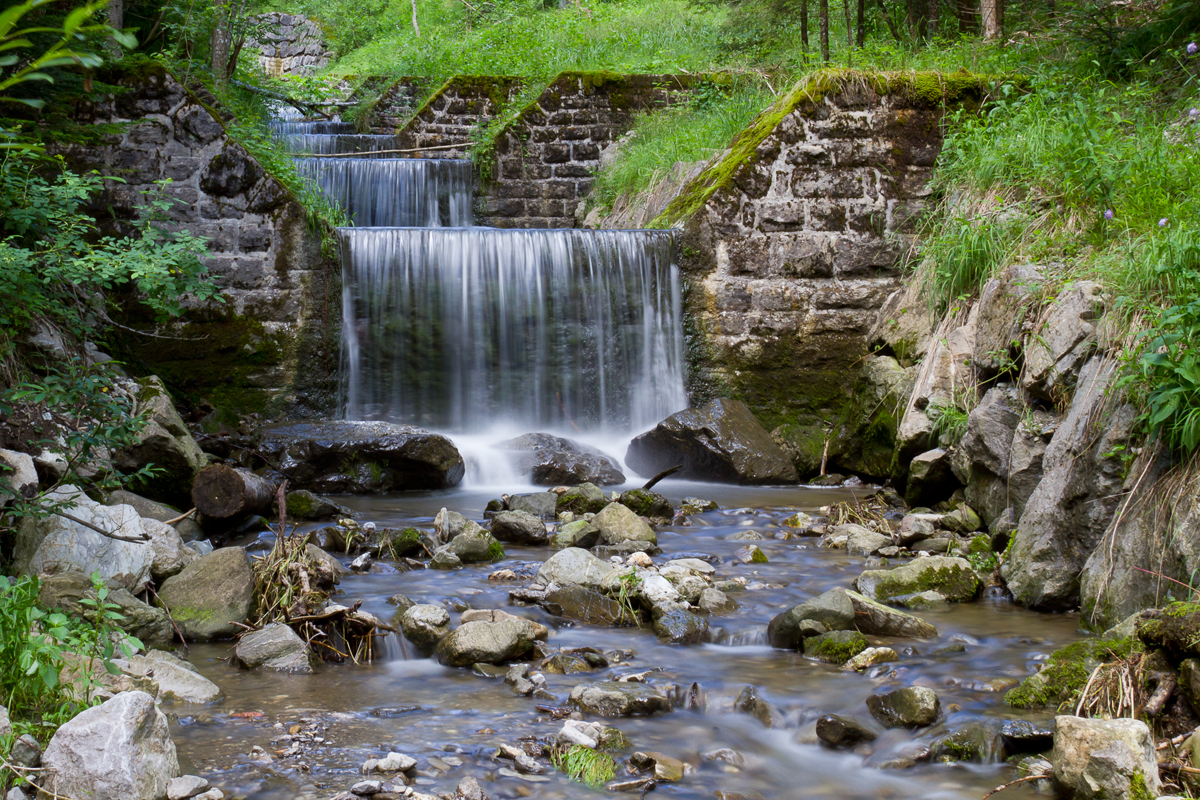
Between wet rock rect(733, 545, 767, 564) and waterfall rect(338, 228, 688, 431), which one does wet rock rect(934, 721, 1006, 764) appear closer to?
wet rock rect(733, 545, 767, 564)

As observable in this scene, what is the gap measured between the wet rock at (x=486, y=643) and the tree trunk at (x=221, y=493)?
2.15m

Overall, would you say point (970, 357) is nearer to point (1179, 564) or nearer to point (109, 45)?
point (1179, 564)

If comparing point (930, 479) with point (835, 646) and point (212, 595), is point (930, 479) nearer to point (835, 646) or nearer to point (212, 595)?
point (835, 646)

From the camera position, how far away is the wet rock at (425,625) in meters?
3.71

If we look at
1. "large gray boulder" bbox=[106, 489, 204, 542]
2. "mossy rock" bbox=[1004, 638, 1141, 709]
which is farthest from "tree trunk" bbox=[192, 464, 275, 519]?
"mossy rock" bbox=[1004, 638, 1141, 709]

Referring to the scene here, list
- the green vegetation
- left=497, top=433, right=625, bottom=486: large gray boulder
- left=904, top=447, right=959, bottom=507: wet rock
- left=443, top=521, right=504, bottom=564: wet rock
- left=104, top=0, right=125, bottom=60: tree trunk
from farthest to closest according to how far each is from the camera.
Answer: left=104, top=0, right=125, bottom=60: tree trunk < left=497, top=433, right=625, bottom=486: large gray boulder < left=904, top=447, right=959, bottom=507: wet rock < left=443, top=521, right=504, bottom=564: wet rock < the green vegetation

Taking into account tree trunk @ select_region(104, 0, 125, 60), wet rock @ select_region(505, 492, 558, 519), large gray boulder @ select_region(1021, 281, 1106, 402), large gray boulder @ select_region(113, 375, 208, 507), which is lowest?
wet rock @ select_region(505, 492, 558, 519)

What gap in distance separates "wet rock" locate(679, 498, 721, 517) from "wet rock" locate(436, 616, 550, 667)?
109 inches

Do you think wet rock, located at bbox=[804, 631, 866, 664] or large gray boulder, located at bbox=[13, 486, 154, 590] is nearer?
wet rock, located at bbox=[804, 631, 866, 664]

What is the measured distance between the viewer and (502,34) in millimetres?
17422

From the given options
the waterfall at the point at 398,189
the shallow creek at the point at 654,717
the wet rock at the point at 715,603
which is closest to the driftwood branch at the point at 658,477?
the wet rock at the point at 715,603

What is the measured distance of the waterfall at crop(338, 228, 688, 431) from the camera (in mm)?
7875

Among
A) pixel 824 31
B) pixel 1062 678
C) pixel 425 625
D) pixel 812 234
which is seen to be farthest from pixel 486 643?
pixel 824 31

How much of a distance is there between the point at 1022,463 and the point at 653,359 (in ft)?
12.7
